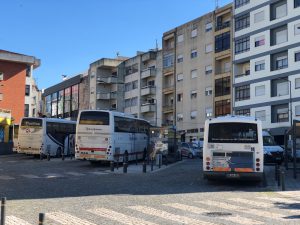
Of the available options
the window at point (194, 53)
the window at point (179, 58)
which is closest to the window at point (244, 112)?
the window at point (194, 53)

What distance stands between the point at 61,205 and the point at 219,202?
460cm

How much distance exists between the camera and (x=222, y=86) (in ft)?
201

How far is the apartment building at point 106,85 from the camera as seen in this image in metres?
82.9

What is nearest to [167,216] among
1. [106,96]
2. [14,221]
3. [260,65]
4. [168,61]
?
[14,221]

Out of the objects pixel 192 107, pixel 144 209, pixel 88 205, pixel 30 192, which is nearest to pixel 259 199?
pixel 144 209

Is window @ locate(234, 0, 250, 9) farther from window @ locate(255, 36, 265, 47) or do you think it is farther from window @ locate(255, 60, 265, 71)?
window @ locate(255, 60, 265, 71)

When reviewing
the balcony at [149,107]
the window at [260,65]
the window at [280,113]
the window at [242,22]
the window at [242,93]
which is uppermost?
the window at [242,22]

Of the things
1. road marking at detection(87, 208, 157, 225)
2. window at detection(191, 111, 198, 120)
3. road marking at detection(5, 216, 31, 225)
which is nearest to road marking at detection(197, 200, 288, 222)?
road marking at detection(87, 208, 157, 225)

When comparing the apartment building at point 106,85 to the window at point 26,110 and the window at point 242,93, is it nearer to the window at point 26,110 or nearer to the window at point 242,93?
the window at point 26,110

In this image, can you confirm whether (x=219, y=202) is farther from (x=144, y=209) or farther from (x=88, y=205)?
(x=88, y=205)

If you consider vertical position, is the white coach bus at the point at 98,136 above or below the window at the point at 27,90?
below

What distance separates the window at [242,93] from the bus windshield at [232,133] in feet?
129

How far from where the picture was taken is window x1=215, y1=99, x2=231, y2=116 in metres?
60.2

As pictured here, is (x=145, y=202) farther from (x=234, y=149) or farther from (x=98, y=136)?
(x=98, y=136)
